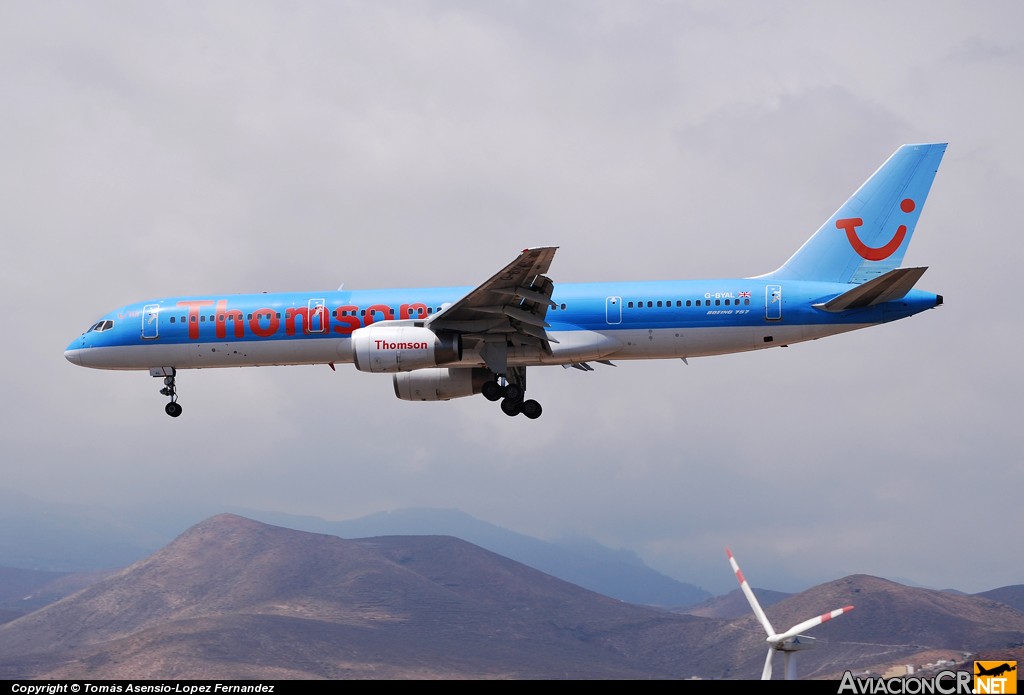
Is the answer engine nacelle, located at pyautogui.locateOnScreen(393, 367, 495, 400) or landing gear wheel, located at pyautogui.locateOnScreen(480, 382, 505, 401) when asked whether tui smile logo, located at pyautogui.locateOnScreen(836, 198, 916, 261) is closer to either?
landing gear wheel, located at pyautogui.locateOnScreen(480, 382, 505, 401)

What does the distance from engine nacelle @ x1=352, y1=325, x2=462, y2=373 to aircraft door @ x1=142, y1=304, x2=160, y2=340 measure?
8824 mm

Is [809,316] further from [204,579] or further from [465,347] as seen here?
[204,579]

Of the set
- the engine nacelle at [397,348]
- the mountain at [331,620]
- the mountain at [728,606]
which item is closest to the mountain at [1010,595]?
the mountain at [728,606]

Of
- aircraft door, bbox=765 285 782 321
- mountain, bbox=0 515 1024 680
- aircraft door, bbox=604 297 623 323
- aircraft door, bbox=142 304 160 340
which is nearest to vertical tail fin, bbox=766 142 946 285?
aircraft door, bbox=765 285 782 321

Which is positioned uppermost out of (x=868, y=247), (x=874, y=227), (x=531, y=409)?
(x=874, y=227)

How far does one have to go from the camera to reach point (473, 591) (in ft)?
317

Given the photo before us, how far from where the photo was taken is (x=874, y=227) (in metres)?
48.4

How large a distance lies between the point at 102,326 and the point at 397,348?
13.4 metres

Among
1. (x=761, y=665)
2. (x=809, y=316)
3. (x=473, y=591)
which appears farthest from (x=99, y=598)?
(x=809, y=316)

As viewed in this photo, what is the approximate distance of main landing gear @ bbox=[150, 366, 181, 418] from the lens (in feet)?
161

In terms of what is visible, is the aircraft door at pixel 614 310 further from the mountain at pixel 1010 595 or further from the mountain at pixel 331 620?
the mountain at pixel 1010 595

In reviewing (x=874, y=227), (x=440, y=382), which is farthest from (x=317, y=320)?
(x=874, y=227)

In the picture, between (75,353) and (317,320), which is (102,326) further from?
(317,320)

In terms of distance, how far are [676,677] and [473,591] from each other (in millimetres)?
23784
